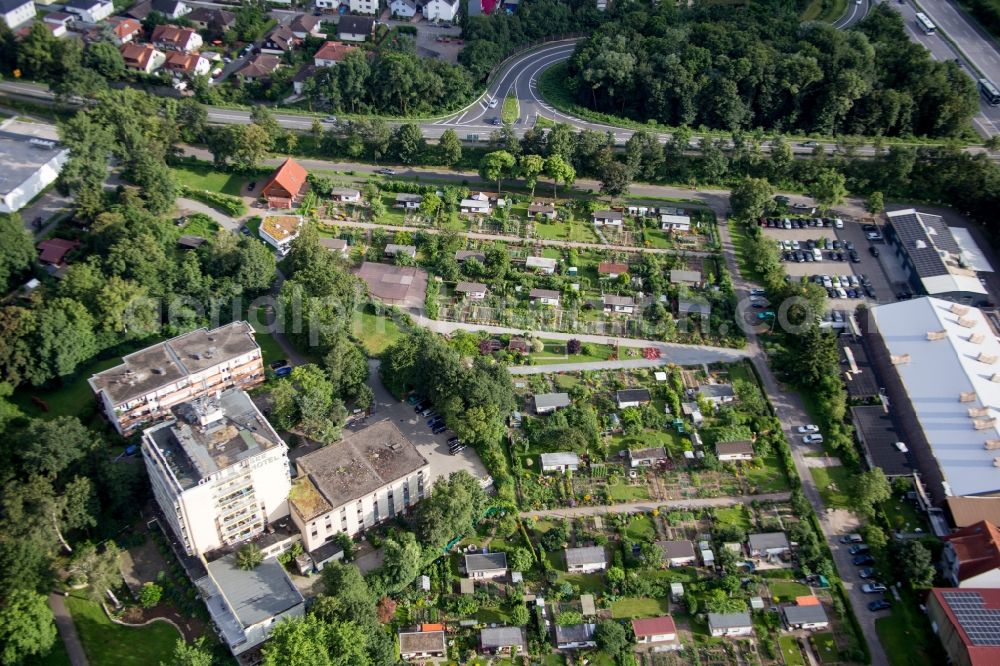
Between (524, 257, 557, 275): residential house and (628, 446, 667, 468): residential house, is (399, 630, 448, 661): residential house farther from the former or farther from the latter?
(524, 257, 557, 275): residential house

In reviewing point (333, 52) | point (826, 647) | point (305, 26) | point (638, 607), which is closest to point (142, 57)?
point (305, 26)

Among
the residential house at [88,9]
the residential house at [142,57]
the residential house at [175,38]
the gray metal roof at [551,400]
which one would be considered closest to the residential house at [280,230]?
the gray metal roof at [551,400]

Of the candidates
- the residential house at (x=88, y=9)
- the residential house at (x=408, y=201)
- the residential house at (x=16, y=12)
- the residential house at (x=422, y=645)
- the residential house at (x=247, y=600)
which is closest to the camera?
the residential house at (x=247, y=600)

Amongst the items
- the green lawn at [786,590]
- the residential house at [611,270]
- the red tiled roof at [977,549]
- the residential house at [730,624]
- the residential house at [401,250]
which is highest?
the red tiled roof at [977,549]

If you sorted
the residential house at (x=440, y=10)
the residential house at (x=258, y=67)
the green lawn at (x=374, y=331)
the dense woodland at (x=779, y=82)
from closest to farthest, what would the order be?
the green lawn at (x=374, y=331)
the dense woodland at (x=779, y=82)
the residential house at (x=258, y=67)
the residential house at (x=440, y=10)

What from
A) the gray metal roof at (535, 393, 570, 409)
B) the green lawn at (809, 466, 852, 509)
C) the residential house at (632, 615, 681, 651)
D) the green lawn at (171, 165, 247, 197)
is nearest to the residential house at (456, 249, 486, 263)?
the gray metal roof at (535, 393, 570, 409)

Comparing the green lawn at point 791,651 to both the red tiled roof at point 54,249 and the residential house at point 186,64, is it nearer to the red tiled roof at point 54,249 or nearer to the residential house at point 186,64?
the red tiled roof at point 54,249

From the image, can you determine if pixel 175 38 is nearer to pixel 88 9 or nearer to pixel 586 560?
pixel 88 9

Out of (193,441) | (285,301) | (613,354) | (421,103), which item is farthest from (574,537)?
(421,103)
